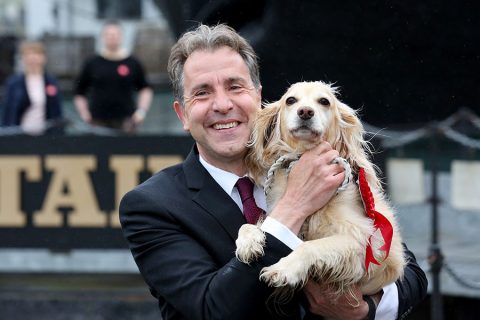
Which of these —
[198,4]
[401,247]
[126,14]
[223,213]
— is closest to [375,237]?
[401,247]

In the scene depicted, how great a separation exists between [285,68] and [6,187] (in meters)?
2.47

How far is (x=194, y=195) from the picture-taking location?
3.55 meters

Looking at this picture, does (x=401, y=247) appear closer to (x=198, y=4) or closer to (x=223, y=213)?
(x=223, y=213)

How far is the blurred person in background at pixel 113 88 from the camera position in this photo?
10.8 meters

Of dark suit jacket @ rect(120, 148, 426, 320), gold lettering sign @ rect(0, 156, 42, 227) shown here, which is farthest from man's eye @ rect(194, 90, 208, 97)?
gold lettering sign @ rect(0, 156, 42, 227)

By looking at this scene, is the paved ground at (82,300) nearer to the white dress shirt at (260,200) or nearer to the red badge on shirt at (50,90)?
the red badge on shirt at (50,90)

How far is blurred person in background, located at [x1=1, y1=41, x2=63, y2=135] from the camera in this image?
33.7ft

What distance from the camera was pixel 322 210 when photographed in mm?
3420

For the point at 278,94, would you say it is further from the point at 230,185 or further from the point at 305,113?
the point at 305,113

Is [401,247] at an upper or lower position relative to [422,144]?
upper

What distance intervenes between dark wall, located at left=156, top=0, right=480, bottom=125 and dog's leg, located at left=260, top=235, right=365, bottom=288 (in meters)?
4.40

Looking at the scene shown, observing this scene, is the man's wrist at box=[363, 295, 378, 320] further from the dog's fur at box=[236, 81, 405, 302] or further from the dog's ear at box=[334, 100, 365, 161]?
the dog's ear at box=[334, 100, 365, 161]

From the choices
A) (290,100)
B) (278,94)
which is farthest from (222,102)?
(278,94)

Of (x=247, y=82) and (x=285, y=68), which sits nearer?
(x=247, y=82)
